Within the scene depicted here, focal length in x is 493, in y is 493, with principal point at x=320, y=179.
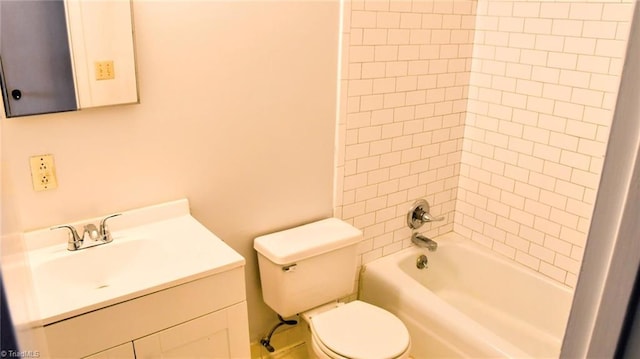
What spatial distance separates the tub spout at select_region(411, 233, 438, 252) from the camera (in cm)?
271

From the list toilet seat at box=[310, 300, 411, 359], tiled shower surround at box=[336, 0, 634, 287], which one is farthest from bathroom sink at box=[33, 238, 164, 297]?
tiled shower surround at box=[336, 0, 634, 287]

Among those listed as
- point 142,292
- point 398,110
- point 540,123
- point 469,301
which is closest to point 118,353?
point 142,292

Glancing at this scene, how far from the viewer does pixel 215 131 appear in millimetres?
1957

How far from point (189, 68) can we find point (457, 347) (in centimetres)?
159

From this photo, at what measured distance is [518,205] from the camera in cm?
254

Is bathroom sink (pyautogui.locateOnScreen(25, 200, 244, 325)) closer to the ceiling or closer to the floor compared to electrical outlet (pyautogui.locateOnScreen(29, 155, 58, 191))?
closer to the floor

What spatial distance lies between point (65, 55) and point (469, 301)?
7.57 ft

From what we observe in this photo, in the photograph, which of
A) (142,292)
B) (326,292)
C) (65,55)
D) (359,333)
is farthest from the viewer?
(326,292)

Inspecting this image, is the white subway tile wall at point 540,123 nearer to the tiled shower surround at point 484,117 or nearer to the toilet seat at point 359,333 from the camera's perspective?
the tiled shower surround at point 484,117

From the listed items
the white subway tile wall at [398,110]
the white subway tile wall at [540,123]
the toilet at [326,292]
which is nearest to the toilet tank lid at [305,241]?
the toilet at [326,292]

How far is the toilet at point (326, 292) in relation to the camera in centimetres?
189

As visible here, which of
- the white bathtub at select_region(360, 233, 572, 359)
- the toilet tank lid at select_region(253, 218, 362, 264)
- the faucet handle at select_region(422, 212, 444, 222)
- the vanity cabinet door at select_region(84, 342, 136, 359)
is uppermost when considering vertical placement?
the toilet tank lid at select_region(253, 218, 362, 264)

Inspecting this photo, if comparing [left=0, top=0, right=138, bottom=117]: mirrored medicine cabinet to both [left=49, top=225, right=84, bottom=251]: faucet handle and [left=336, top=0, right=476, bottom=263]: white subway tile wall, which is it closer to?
[left=49, top=225, right=84, bottom=251]: faucet handle

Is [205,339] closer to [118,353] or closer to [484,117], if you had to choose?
[118,353]
